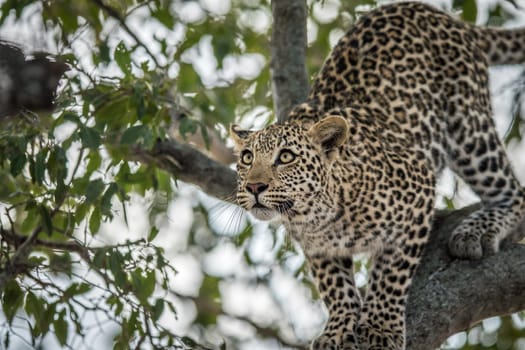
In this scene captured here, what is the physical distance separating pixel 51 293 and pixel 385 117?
2.93 metres

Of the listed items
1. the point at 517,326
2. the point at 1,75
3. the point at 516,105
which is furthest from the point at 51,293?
the point at 517,326

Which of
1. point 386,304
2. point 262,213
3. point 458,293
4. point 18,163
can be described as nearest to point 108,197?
point 18,163

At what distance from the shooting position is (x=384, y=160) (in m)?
6.40

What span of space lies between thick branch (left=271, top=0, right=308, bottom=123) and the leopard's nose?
62.9 inches

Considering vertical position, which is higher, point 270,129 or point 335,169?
point 270,129

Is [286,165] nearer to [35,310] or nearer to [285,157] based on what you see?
[285,157]

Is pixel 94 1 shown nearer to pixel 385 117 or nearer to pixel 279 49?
pixel 279 49

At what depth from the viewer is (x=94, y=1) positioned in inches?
264

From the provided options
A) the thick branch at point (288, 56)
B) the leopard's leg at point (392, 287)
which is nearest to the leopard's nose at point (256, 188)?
the leopard's leg at point (392, 287)

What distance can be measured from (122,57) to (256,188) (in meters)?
1.32

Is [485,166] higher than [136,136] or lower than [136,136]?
lower

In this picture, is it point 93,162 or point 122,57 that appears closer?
point 122,57

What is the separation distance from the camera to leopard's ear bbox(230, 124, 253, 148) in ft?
20.3

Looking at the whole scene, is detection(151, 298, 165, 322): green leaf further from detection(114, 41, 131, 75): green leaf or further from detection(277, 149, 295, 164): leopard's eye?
detection(114, 41, 131, 75): green leaf
